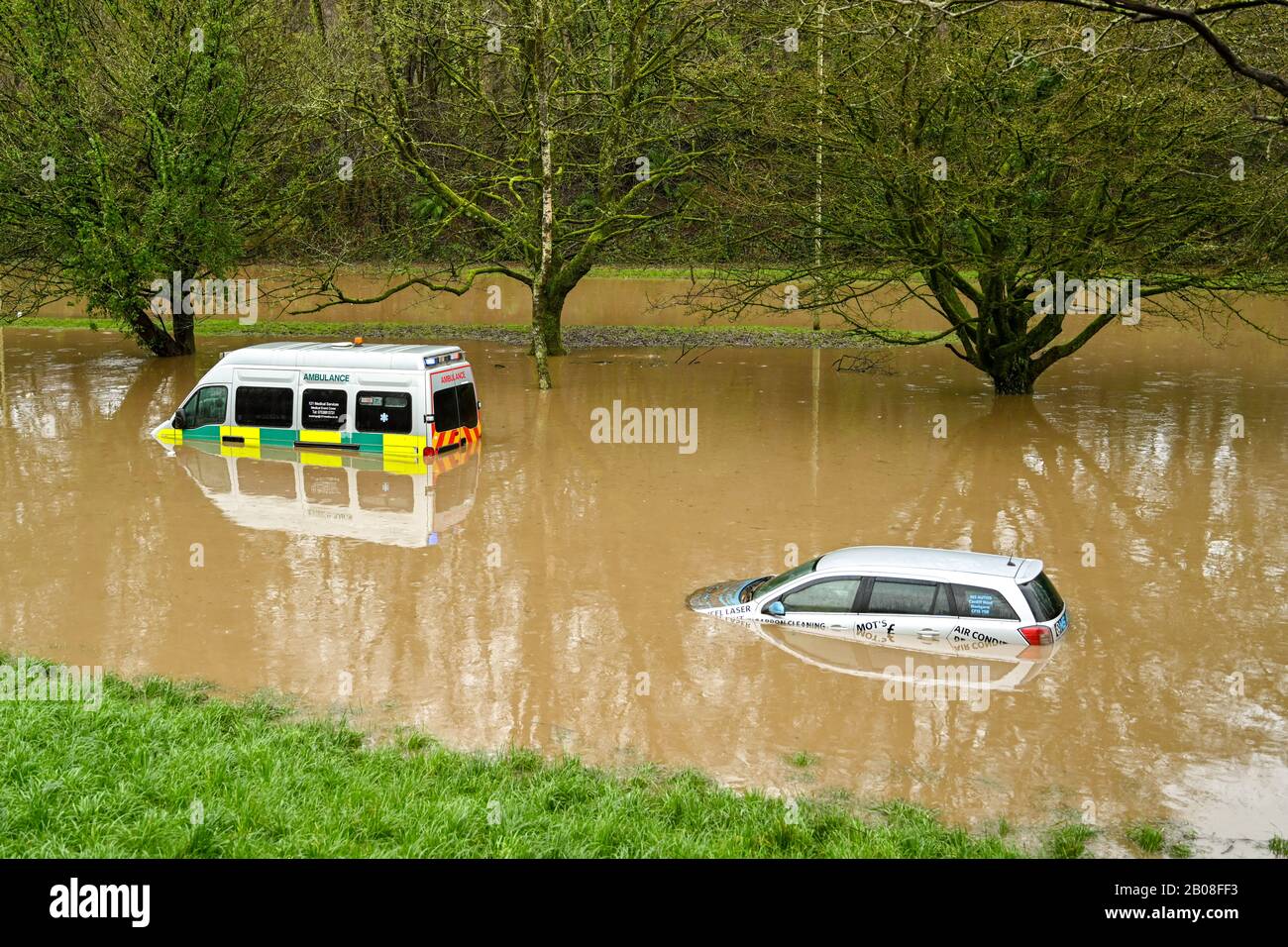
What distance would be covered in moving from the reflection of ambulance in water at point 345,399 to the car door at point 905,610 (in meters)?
10.6

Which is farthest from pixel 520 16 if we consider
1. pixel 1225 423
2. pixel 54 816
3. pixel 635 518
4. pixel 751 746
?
pixel 54 816

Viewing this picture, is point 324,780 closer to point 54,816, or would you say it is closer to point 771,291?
point 54,816

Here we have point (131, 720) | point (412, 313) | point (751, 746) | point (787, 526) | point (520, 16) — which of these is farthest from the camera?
point (412, 313)

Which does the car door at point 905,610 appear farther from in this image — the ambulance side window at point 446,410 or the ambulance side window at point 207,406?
the ambulance side window at point 207,406

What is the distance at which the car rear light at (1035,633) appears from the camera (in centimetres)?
1238

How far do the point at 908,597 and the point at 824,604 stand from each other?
35.1 inches

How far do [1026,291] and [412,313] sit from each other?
2424 centimetres

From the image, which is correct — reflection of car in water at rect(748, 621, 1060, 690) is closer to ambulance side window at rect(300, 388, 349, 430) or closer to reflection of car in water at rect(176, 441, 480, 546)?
reflection of car in water at rect(176, 441, 480, 546)

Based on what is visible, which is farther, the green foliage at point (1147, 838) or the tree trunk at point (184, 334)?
the tree trunk at point (184, 334)

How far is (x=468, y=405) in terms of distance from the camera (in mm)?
22594

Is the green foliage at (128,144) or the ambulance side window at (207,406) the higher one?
the green foliage at (128,144)

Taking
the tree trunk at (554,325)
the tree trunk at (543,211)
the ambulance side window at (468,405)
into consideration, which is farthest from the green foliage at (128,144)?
→ the ambulance side window at (468,405)

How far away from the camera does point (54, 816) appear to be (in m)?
7.65

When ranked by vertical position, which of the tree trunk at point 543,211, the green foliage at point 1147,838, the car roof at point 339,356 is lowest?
the green foliage at point 1147,838
